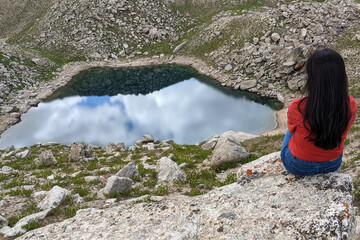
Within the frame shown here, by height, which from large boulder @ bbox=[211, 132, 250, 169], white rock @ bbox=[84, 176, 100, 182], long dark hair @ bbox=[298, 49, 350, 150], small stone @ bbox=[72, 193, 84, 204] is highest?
long dark hair @ bbox=[298, 49, 350, 150]

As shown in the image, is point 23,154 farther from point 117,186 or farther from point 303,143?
point 303,143

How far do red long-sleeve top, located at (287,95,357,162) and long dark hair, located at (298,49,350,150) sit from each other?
0.24m

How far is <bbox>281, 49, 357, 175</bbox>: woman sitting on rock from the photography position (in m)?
5.15

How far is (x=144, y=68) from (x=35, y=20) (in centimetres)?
4539

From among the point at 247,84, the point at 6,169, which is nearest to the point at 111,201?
the point at 6,169

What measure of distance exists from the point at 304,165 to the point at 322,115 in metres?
1.64

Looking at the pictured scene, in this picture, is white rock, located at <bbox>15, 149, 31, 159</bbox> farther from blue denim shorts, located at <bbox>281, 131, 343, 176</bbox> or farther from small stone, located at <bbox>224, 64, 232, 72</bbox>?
small stone, located at <bbox>224, 64, 232, 72</bbox>

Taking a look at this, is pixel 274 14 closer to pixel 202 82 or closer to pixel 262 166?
pixel 202 82

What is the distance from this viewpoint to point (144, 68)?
2451 inches

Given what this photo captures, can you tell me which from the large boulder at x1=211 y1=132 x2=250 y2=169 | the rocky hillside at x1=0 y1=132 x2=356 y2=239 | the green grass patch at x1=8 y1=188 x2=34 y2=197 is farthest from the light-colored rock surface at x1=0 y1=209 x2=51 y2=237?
the large boulder at x1=211 y1=132 x2=250 y2=169

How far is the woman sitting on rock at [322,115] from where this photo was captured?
5148 millimetres

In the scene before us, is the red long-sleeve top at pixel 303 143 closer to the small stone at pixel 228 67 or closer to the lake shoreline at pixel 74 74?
the lake shoreline at pixel 74 74

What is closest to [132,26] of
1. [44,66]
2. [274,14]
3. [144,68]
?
[144,68]

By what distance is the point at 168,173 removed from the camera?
1370cm
